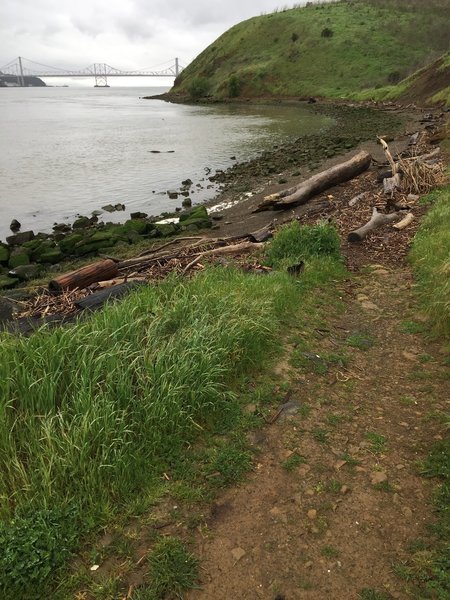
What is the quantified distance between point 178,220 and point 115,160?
59.2 ft

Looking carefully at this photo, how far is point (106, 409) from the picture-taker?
386 cm

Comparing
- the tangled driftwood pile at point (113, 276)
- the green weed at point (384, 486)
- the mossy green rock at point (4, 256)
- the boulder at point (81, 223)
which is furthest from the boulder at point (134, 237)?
the green weed at point (384, 486)

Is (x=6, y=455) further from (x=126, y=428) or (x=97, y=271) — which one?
(x=97, y=271)

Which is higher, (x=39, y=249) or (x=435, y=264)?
(x=435, y=264)

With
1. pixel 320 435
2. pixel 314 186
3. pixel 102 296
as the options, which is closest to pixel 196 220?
pixel 314 186

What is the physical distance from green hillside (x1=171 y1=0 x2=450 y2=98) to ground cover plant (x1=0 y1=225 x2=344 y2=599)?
2770 inches

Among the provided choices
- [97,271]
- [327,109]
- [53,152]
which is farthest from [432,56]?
[97,271]

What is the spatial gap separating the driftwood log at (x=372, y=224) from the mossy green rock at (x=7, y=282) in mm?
8949

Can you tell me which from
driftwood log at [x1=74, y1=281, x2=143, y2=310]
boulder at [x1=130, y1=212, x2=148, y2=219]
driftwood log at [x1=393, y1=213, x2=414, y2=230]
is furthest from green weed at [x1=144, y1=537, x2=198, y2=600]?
boulder at [x1=130, y1=212, x2=148, y2=219]

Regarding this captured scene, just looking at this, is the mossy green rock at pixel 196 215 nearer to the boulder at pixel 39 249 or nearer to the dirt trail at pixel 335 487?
the boulder at pixel 39 249

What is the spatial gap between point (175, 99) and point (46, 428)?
4814 inches

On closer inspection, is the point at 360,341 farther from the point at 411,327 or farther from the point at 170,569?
the point at 170,569

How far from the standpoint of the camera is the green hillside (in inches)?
2874

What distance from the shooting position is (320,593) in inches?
115
